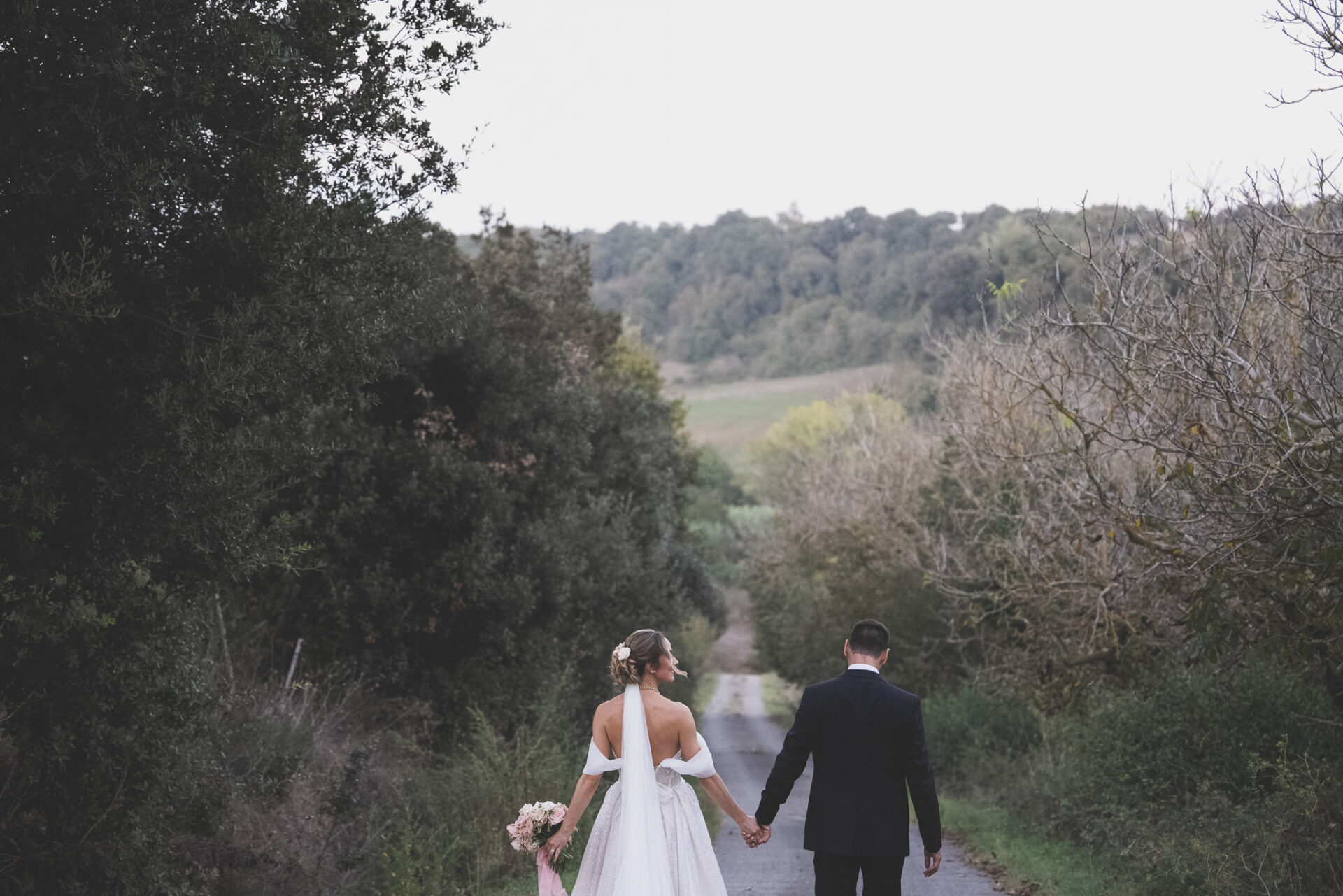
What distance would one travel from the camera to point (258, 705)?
12.8 meters

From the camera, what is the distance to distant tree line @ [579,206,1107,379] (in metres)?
109

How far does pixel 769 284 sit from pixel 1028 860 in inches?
4348

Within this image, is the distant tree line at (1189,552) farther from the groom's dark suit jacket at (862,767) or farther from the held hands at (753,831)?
the held hands at (753,831)

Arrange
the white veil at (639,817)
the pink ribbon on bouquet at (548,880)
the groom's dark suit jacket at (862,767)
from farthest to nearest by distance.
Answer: the pink ribbon on bouquet at (548,880), the white veil at (639,817), the groom's dark suit jacket at (862,767)

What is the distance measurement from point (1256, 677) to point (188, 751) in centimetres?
976

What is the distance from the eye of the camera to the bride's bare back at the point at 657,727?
7141mm

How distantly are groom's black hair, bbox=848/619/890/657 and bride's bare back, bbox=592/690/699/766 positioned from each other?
1.02 m

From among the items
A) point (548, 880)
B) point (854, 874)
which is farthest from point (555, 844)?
point (854, 874)

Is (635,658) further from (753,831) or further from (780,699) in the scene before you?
(780,699)

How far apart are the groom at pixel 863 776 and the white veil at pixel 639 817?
74cm

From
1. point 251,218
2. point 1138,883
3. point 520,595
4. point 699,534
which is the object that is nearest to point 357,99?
point 251,218

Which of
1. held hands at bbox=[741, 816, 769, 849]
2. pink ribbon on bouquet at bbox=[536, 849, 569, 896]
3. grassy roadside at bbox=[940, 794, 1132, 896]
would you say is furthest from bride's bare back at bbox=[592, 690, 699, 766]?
grassy roadside at bbox=[940, 794, 1132, 896]

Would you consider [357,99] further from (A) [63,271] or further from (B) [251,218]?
(A) [63,271]

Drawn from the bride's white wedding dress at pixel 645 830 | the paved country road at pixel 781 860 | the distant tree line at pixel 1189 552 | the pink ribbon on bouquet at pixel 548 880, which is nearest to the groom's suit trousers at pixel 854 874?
the bride's white wedding dress at pixel 645 830
